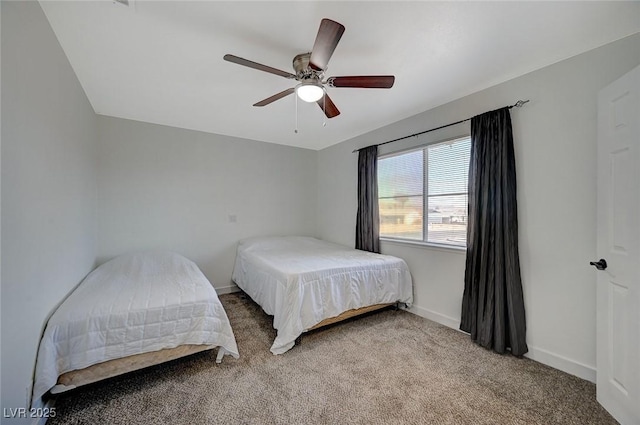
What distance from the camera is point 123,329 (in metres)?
1.66

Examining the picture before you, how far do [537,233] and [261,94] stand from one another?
284 cm

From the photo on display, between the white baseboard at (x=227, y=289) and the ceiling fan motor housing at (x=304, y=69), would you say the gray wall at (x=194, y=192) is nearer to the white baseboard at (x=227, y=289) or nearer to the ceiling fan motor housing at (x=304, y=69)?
the white baseboard at (x=227, y=289)

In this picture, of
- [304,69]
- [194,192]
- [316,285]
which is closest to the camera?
[304,69]

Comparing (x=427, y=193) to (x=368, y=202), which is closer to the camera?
(x=427, y=193)

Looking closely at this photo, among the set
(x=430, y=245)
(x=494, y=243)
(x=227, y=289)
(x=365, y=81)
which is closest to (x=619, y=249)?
(x=494, y=243)

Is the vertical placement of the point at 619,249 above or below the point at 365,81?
below

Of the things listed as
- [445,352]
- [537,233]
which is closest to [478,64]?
[537,233]

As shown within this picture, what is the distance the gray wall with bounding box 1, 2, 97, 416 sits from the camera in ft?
3.80

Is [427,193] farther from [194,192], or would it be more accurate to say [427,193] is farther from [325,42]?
[194,192]

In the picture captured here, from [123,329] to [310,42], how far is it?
2352 millimetres

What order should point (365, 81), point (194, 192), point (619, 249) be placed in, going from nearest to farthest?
1. point (619, 249)
2. point (365, 81)
3. point (194, 192)

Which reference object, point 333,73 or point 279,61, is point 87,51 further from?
point 333,73

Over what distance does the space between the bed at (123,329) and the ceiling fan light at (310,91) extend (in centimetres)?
177

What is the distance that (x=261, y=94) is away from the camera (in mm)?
2533
